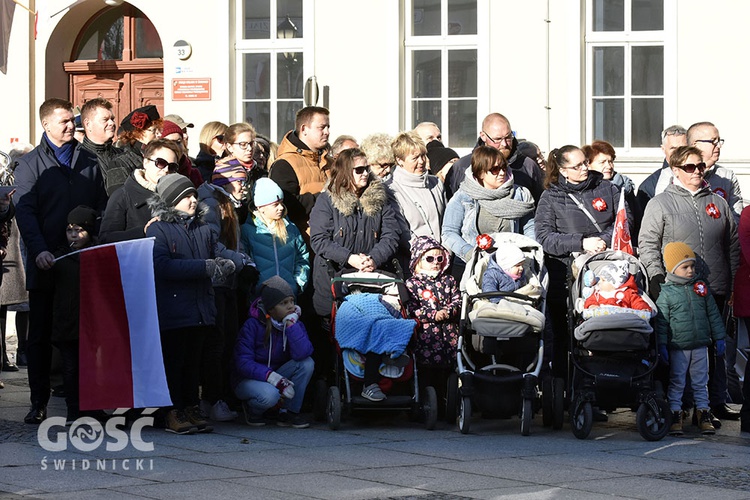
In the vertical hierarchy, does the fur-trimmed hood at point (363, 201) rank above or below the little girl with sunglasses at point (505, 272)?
above

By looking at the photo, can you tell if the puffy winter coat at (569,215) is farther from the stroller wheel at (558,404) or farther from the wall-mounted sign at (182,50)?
the wall-mounted sign at (182,50)

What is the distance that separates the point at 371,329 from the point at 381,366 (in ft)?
0.92

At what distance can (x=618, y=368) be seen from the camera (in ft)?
32.0

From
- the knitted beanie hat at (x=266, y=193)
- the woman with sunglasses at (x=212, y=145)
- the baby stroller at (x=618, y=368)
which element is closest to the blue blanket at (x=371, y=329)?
the knitted beanie hat at (x=266, y=193)

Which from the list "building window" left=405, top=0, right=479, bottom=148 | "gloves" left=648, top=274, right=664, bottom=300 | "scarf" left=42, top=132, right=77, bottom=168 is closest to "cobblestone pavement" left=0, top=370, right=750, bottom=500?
"gloves" left=648, top=274, right=664, bottom=300

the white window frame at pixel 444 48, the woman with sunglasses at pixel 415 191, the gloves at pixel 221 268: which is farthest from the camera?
the white window frame at pixel 444 48

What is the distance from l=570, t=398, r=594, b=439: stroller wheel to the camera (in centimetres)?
957

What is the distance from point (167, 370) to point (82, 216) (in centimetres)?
123

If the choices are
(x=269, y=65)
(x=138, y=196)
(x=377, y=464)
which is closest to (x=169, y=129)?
(x=138, y=196)

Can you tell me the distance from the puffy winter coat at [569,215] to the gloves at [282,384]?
2.25 meters

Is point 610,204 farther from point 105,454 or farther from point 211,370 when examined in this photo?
point 105,454

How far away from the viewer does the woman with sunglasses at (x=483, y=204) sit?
10.7 meters

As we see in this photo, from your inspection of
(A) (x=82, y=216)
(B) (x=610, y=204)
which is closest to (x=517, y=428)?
(B) (x=610, y=204)

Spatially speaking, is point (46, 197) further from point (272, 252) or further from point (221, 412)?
point (221, 412)
